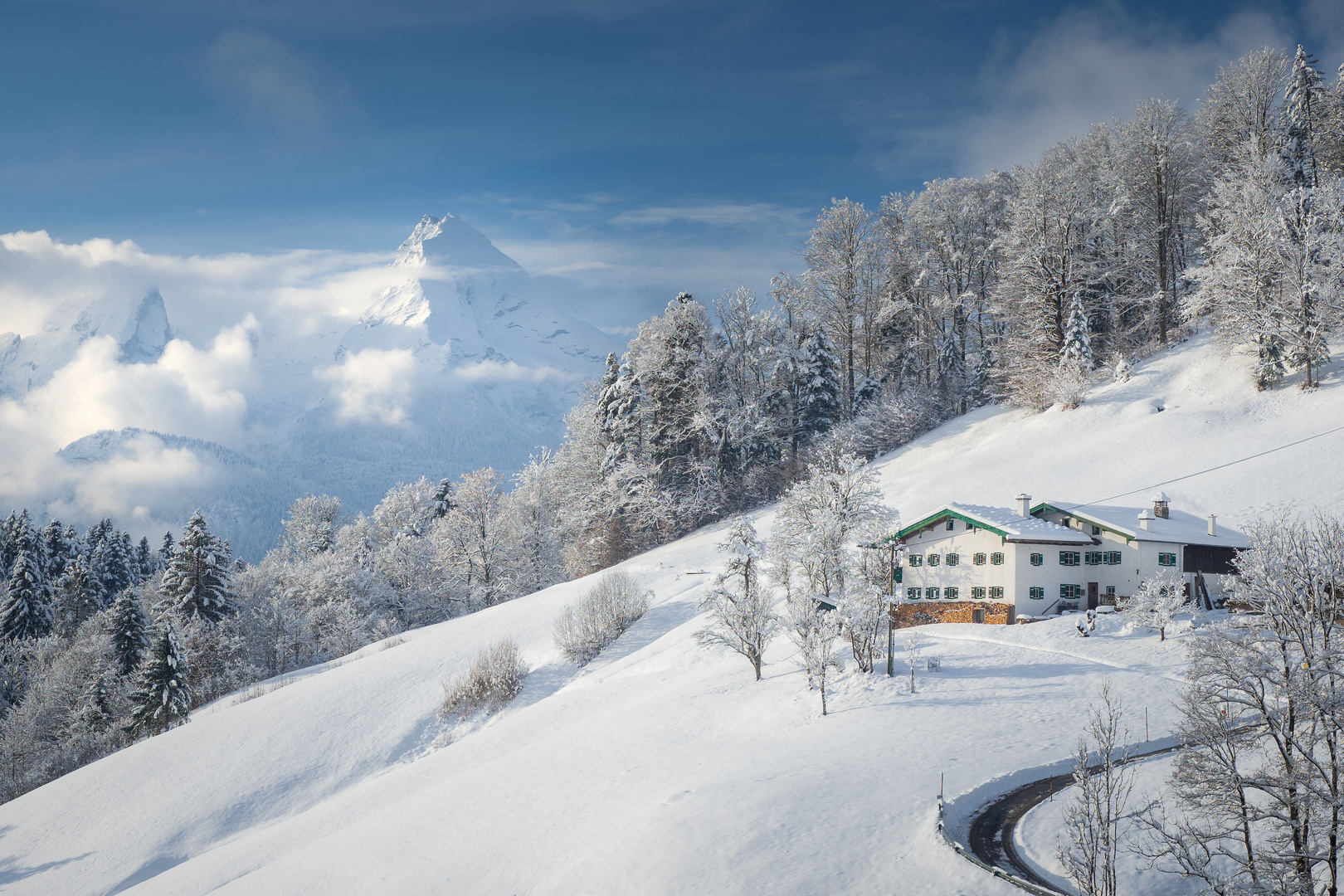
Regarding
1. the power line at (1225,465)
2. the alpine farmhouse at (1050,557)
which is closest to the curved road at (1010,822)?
the alpine farmhouse at (1050,557)

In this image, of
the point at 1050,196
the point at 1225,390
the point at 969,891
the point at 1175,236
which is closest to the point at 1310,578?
the point at 969,891

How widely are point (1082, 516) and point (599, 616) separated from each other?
22.1 metres

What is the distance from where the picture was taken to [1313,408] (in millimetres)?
38312

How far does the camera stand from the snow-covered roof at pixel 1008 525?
99.7ft

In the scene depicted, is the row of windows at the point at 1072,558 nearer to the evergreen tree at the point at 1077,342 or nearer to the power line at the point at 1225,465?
the power line at the point at 1225,465

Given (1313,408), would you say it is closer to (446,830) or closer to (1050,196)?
(1050,196)

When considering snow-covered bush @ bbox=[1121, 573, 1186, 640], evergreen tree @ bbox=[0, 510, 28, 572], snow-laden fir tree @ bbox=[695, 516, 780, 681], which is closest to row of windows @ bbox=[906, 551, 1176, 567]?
snow-covered bush @ bbox=[1121, 573, 1186, 640]

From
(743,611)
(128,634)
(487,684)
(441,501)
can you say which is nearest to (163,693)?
(128,634)

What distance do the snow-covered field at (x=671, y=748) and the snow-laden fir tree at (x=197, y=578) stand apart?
11530mm

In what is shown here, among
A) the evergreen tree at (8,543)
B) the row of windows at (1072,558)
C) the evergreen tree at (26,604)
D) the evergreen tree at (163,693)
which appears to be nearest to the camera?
the row of windows at (1072,558)

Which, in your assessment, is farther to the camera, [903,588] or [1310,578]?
[903,588]

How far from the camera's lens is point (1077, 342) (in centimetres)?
4669

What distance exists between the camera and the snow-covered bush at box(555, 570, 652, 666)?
1468 inches

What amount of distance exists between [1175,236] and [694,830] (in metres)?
53.4
